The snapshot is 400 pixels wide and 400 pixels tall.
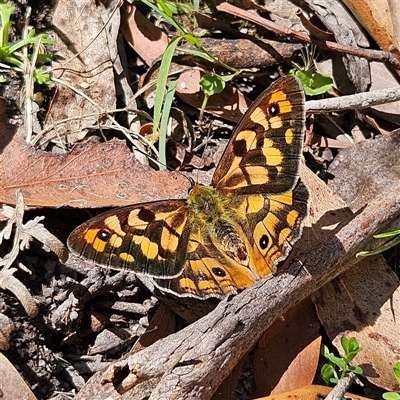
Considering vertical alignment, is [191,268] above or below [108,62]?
below

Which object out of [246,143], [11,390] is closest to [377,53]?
[246,143]

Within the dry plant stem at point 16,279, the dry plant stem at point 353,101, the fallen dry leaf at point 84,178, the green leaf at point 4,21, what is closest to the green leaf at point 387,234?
the dry plant stem at point 353,101

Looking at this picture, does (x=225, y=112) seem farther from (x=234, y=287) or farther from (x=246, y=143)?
(x=234, y=287)

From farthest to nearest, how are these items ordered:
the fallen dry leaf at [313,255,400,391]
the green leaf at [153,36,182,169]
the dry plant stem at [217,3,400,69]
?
1. the dry plant stem at [217,3,400,69]
2. the green leaf at [153,36,182,169]
3. the fallen dry leaf at [313,255,400,391]

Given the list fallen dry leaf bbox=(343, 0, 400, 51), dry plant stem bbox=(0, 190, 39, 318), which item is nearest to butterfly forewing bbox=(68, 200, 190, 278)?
dry plant stem bbox=(0, 190, 39, 318)

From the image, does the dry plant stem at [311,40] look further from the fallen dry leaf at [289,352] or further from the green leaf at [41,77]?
the fallen dry leaf at [289,352]

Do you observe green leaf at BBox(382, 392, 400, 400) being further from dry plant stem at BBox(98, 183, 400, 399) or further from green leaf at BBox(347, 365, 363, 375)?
dry plant stem at BBox(98, 183, 400, 399)

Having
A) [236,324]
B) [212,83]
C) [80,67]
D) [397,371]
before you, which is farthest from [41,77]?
[397,371]
